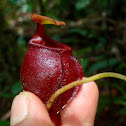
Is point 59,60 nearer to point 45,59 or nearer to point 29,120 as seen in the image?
point 45,59

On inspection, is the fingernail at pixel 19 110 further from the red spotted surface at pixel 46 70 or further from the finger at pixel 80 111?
the finger at pixel 80 111

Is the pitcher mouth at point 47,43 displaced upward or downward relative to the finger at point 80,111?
upward

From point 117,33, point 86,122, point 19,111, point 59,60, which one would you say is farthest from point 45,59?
point 117,33

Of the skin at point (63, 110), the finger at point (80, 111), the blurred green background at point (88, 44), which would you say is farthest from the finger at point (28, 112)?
the blurred green background at point (88, 44)

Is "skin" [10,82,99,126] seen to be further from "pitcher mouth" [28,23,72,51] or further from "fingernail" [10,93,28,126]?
"pitcher mouth" [28,23,72,51]

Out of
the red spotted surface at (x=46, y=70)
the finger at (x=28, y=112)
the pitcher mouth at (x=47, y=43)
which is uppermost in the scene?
the pitcher mouth at (x=47, y=43)

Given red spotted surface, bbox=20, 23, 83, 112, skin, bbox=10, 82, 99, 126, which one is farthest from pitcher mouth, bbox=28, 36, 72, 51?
skin, bbox=10, 82, 99, 126
